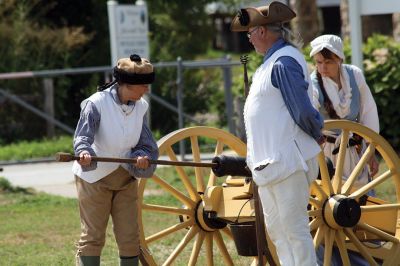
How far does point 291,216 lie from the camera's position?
580 cm

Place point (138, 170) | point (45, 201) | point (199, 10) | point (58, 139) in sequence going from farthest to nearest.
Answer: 1. point (199, 10)
2. point (58, 139)
3. point (45, 201)
4. point (138, 170)

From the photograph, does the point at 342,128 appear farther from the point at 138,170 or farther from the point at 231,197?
the point at 138,170

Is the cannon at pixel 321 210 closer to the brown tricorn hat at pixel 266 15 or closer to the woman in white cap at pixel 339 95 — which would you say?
the woman in white cap at pixel 339 95

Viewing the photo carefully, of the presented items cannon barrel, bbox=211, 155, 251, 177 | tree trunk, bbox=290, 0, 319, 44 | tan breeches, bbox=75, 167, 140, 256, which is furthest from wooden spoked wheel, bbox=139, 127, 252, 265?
tree trunk, bbox=290, 0, 319, 44

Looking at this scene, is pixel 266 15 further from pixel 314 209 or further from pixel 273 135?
Result: pixel 314 209

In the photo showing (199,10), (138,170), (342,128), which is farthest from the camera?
(199,10)

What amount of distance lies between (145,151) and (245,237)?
801mm

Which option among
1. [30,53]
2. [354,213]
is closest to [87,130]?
[354,213]

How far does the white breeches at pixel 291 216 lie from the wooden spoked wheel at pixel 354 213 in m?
0.76

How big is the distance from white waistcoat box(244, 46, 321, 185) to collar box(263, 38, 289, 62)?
0.12ft

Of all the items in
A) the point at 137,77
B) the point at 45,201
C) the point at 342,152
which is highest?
the point at 137,77

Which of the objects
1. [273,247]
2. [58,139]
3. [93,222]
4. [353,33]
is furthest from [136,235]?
[58,139]

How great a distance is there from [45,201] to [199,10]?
13082mm

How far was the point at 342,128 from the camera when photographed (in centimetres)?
683
